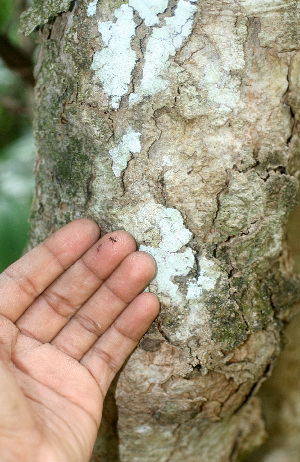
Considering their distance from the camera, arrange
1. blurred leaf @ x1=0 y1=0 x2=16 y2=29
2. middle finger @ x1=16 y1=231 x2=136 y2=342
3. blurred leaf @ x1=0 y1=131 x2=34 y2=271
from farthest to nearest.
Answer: blurred leaf @ x1=0 y1=0 x2=16 y2=29
blurred leaf @ x1=0 y1=131 x2=34 y2=271
middle finger @ x1=16 y1=231 x2=136 y2=342

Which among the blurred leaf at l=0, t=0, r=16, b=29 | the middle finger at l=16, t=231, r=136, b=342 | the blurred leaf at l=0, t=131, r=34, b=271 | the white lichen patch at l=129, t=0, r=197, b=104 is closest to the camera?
the white lichen patch at l=129, t=0, r=197, b=104

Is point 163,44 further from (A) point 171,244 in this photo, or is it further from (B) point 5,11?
(B) point 5,11

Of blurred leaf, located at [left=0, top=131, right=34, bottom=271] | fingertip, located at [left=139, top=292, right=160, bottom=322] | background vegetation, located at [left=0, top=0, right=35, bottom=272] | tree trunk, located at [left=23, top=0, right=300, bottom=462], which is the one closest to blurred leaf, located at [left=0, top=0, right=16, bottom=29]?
background vegetation, located at [left=0, top=0, right=35, bottom=272]

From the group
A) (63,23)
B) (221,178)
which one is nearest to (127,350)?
(221,178)

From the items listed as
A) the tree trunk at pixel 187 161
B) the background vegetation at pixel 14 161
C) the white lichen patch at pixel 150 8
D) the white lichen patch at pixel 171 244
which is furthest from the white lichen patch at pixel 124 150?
the background vegetation at pixel 14 161

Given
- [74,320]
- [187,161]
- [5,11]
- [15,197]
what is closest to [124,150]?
[187,161]

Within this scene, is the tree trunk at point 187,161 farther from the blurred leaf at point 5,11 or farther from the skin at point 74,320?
the blurred leaf at point 5,11

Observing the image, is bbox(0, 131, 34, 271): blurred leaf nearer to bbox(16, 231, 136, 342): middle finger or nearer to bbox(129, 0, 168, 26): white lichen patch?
bbox(16, 231, 136, 342): middle finger
